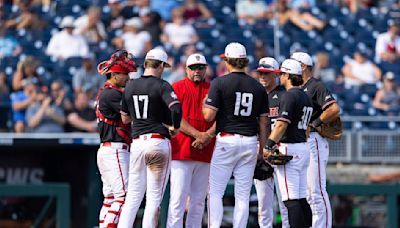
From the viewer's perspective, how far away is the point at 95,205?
1278 centimetres

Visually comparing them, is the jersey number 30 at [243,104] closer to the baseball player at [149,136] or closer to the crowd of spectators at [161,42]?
the baseball player at [149,136]

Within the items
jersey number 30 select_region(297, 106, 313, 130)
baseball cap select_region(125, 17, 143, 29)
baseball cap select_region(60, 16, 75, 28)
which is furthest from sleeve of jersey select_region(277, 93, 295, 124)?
baseball cap select_region(125, 17, 143, 29)

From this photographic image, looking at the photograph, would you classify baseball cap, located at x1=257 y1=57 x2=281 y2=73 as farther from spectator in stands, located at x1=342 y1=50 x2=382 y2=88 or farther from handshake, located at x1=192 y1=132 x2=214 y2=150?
spectator in stands, located at x1=342 y1=50 x2=382 y2=88

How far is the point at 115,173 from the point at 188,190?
71cm

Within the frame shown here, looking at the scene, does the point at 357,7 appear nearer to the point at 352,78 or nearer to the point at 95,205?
the point at 352,78

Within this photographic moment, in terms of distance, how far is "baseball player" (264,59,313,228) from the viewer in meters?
9.05

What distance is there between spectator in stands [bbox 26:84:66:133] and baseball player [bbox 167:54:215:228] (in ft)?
11.9

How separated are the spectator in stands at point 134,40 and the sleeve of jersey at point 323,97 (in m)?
5.98

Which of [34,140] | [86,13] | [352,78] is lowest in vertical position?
[34,140]

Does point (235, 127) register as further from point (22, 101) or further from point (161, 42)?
point (161, 42)

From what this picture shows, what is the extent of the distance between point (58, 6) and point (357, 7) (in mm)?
5372

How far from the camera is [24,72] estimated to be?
14.0m

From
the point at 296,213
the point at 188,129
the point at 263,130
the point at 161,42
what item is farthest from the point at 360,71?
the point at 296,213

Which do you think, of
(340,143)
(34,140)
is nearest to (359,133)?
(340,143)
